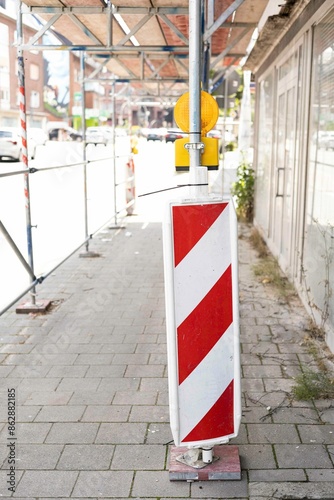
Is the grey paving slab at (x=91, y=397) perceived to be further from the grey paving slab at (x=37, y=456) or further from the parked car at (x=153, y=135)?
the parked car at (x=153, y=135)

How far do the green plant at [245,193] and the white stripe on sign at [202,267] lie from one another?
9.60 metres

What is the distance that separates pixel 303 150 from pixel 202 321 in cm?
396

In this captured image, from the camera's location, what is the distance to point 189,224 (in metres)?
3.06

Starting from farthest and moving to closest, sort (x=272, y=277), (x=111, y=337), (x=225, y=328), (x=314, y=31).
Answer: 1. (x=272, y=277)
2. (x=314, y=31)
3. (x=111, y=337)
4. (x=225, y=328)

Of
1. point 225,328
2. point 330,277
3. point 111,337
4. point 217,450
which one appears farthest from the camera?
point 111,337

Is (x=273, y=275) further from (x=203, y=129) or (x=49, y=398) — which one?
(x=203, y=129)

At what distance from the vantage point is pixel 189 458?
3354 millimetres

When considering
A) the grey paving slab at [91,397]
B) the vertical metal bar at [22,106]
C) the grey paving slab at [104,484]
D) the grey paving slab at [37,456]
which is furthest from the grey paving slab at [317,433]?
the vertical metal bar at [22,106]

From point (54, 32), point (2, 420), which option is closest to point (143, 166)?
point (54, 32)

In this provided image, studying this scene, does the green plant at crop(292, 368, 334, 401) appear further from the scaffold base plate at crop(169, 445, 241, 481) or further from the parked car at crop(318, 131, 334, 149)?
the parked car at crop(318, 131, 334, 149)

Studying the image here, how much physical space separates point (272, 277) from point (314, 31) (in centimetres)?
289

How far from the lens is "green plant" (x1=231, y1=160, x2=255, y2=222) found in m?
12.6

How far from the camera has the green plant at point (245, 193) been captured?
12.6 m

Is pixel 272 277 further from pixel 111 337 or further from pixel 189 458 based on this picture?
pixel 189 458
